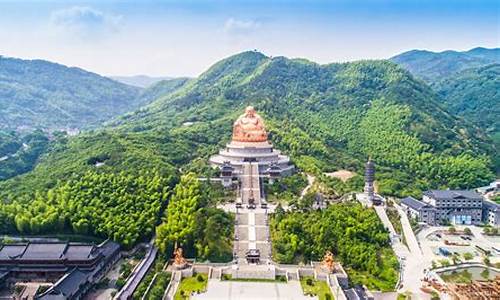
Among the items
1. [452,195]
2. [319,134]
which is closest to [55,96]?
[319,134]

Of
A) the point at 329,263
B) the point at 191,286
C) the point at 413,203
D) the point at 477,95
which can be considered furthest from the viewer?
the point at 477,95

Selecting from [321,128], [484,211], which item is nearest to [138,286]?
[484,211]

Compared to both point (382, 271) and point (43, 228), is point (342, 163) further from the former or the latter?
point (43, 228)

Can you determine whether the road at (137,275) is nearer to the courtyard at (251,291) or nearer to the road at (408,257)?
the courtyard at (251,291)

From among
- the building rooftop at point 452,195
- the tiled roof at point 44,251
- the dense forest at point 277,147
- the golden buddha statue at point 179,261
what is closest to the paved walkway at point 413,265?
the dense forest at point 277,147

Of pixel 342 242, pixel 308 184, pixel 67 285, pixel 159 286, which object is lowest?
pixel 159 286

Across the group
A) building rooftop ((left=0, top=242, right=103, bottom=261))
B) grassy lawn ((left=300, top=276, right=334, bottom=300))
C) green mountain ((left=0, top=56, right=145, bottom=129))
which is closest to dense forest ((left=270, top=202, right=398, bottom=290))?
grassy lawn ((left=300, top=276, right=334, bottom=300))

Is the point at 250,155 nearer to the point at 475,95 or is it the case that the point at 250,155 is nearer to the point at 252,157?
the point at 252,157
